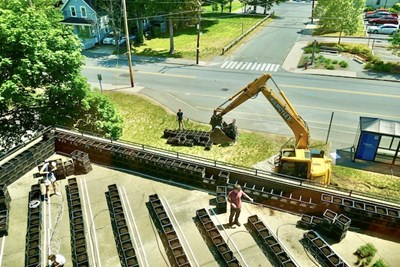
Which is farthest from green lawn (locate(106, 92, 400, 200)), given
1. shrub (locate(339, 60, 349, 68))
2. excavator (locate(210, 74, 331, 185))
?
shrub (locate(339, 60, 349, 68))

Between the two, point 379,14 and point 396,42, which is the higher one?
point 379,14

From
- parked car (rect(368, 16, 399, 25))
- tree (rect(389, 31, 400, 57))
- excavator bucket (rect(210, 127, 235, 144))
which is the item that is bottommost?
excavator bucket (rect(210, 127, 235, 144))

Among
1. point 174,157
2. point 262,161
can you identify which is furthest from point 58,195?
point 262,161

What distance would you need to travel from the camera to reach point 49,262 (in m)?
11.3

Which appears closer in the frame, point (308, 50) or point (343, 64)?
point (343, 64)

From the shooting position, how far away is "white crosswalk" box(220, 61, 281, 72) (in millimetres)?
46719

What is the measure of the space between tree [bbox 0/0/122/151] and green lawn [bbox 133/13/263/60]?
31.6 metres

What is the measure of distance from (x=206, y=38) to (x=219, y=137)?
38.3m

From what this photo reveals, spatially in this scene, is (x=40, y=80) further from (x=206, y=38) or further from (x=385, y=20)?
(x=385, y=20)

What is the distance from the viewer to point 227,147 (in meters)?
28.4

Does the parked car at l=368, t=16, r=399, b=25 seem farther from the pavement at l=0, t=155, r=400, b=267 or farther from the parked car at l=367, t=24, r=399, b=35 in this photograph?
the pavement at l=0, t=155, r=400, b=267

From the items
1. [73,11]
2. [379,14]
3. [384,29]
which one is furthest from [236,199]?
[379,14]

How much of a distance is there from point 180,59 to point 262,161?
2982 cm

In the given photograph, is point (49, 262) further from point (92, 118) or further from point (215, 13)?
point (215, 13)
